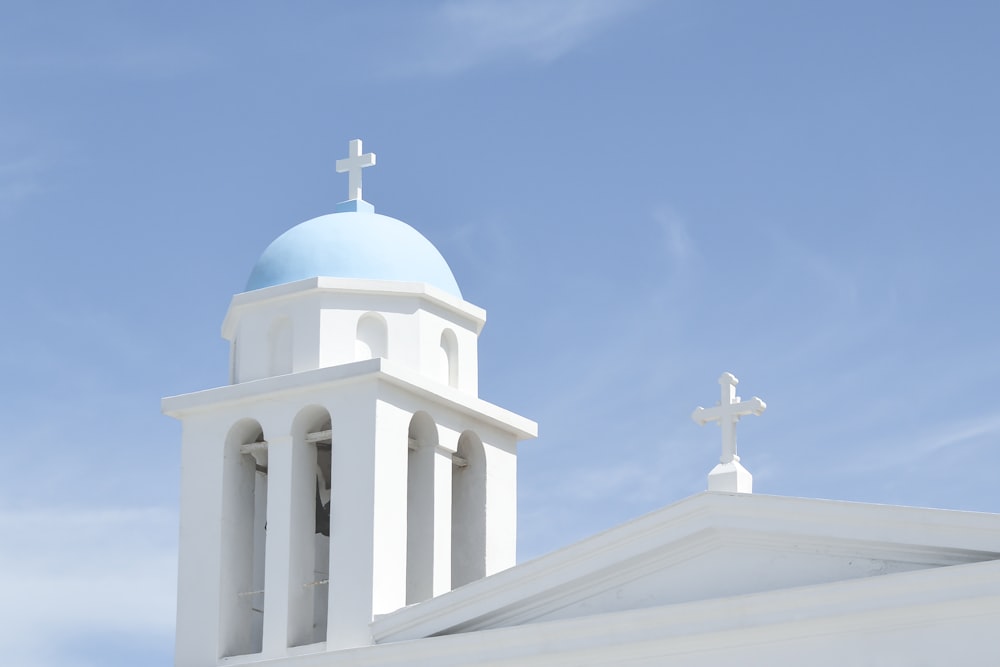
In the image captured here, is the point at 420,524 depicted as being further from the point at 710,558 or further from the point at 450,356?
the point at 710,558

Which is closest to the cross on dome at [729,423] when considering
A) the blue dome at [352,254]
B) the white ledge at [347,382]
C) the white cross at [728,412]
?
the white cross at [728,412]

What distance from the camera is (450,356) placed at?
68.9 ft

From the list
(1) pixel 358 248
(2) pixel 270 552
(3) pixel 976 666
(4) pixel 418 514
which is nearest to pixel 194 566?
(2) pixel 270 552

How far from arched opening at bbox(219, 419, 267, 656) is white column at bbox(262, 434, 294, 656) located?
16.5 inches

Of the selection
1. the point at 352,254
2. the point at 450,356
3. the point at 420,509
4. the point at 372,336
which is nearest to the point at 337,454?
the point at 420,509

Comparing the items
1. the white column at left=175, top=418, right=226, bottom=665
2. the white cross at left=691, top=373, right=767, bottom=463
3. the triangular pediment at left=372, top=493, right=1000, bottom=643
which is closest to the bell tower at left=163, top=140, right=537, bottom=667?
the white column at left=175, top=418, right=226, bottom=665

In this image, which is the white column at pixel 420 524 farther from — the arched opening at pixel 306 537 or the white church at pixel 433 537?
the arched opening at pixel 306 537

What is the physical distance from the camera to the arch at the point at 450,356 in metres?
20.9

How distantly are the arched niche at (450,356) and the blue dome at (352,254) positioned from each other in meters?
0.50

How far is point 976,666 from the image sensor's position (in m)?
15.4

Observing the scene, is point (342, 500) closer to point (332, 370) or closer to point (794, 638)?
point (332, 370)

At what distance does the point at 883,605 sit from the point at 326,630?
238 inches

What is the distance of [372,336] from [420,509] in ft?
5.67

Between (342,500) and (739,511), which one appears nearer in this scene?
(739,511)
